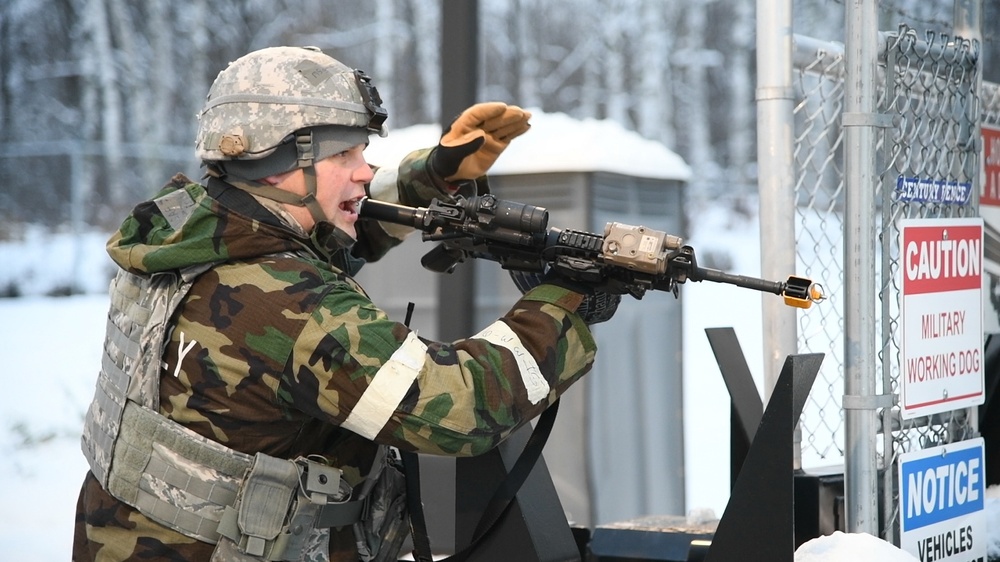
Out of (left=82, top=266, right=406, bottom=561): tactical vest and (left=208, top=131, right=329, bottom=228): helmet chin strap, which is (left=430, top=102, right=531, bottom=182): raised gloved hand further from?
(left=82, top=266, right=406, bottom=561): tactical vest

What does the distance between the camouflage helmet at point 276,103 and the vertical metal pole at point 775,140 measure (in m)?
0.95

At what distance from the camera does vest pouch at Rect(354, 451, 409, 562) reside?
226 centimetres

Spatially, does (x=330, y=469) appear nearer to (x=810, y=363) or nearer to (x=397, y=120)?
(x=810, y=363)

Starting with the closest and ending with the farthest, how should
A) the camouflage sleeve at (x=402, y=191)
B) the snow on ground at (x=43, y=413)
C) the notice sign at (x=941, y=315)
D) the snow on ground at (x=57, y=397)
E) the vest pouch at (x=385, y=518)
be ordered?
1. the vest pouch at (x=385, y=518)
2. the notice sign at (x=941, y=315)
3. the camouflage sleeve at (x=402, y=191)
4. the snow on ground at (x=43, y=413)
5. the snow on ground at (x=57, y=397)

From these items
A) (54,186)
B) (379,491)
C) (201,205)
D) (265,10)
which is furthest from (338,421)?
(265,10)

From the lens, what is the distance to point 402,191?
2.70 metres

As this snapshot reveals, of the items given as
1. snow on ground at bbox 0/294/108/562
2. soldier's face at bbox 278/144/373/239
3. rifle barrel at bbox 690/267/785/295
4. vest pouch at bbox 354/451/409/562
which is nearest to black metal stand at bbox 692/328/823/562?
rifle barrel at bbox 690/267/785/295

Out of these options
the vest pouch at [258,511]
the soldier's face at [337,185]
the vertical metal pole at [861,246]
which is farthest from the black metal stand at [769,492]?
the soldier's face at [337,185]

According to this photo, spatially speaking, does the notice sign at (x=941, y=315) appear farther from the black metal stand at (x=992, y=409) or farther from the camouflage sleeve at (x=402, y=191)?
the camouflage sleeve at (x=402, y=191)

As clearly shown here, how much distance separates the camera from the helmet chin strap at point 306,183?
2162 millimetres

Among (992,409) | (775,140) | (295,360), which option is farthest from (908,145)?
(295,360)

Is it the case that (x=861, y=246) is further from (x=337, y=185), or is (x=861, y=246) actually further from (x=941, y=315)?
(x=337, y=185)

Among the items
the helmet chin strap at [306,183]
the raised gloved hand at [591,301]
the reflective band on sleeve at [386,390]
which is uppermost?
the helmet chin strap at [306,183]

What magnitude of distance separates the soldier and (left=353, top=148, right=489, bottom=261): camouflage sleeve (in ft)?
1.28
